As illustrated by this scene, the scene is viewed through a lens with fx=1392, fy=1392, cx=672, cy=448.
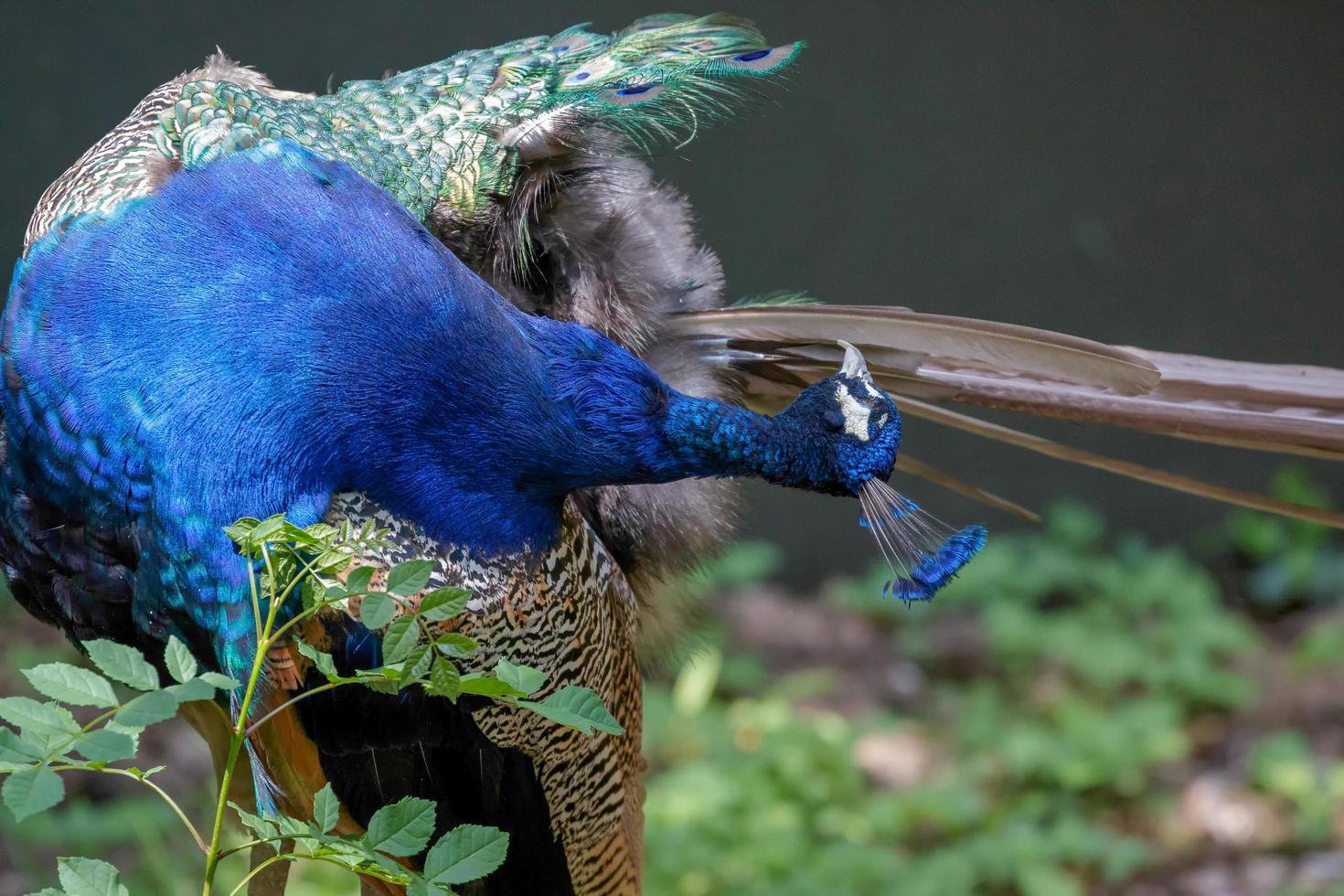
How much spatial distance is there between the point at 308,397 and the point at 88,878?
0.53 m

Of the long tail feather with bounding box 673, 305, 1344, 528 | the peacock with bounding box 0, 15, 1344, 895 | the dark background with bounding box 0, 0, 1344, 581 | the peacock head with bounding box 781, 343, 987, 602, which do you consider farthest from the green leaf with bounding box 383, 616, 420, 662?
the dark background with bounding box 0, 0, 1344, 581

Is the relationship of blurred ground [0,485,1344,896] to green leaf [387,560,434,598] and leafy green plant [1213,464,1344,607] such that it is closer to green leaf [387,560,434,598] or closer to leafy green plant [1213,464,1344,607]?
leafy green plant [1213,464,1344,607]

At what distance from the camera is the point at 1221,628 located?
3.16 metres

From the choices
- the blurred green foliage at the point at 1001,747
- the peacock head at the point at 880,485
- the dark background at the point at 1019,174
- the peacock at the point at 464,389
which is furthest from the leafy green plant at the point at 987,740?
the peacock head at the point at 880,485

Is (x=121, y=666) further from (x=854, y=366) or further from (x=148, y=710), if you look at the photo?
(x=854, y=366)

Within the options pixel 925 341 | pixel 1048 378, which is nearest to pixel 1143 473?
pixel 1048 378

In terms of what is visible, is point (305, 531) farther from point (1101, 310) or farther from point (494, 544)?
point (1101, 310)

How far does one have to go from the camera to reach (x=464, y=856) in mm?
959

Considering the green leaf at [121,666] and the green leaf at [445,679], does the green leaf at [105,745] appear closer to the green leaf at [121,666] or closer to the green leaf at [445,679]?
the green leaf at [121,666]

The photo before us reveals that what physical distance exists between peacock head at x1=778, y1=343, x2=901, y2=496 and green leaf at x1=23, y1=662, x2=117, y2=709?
0.73m

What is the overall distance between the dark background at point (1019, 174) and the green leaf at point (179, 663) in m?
2.24

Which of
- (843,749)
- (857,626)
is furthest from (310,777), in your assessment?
(857,626)

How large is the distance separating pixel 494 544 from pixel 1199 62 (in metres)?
2.48

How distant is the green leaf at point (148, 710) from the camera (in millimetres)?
833
